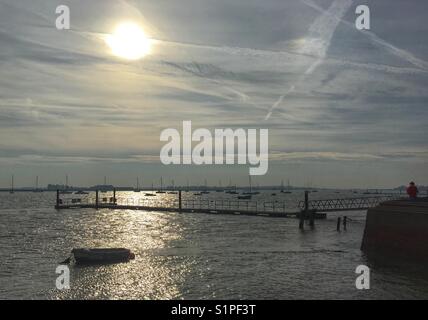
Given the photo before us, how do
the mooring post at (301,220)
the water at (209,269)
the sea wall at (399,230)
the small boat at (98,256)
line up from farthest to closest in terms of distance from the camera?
the mooring post at (301,220) → the small boat at (98,256) → the sea wall at (399,230) → the water at (209,269)

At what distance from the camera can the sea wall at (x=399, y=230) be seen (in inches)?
1318

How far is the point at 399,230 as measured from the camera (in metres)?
35.7

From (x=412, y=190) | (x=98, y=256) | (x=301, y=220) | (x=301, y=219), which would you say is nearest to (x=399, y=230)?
(x=412, y=190)

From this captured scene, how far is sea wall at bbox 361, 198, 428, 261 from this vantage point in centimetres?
3347

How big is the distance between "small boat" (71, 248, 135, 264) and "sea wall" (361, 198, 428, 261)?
19.4 meters

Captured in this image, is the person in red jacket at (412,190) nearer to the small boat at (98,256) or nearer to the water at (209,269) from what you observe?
the water at (209,269)

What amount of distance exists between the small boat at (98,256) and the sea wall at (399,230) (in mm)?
19411

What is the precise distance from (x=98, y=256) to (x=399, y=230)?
73.4 feet

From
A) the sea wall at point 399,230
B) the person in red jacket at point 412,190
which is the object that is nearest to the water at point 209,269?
the sea wall at point 399,230

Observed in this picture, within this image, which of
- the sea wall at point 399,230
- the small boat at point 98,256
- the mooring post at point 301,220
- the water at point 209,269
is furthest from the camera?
the mooring post at point 301,220

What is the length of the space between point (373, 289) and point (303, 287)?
3.98m

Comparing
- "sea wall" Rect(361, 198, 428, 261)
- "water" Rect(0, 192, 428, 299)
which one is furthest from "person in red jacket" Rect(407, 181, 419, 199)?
"water" Rect(0, 192, 428, 299)

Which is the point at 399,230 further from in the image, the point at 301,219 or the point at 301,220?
the point at 301,219

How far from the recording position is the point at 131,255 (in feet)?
129
